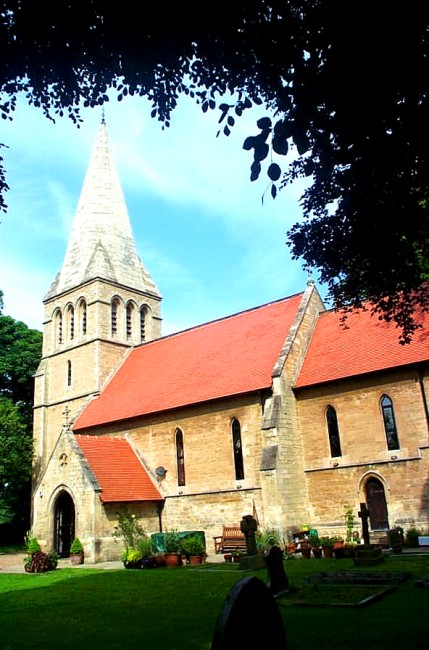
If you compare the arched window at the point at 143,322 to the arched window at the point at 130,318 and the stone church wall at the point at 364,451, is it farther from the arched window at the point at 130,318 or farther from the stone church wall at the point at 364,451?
the stone church wall at the point at 364,451

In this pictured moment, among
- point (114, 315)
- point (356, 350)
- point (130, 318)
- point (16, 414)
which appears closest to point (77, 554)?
point (356, 350)

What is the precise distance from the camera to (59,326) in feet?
121

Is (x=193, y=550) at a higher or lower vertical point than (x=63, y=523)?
lower

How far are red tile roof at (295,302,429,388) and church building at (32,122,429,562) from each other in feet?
0.22

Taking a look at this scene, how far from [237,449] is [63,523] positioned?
882cm

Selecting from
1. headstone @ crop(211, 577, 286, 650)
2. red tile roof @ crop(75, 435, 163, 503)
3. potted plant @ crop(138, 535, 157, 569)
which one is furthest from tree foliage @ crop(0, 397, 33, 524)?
headstone @ crop(211, 577, 286, 650)

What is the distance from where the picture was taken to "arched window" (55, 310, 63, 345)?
120 ft

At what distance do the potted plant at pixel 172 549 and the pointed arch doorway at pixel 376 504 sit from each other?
712 centimetres

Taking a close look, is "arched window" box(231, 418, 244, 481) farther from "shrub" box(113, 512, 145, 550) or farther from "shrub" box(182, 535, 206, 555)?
"shrub" box(113, 512, 145, 550)

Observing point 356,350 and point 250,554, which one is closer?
point 250,554

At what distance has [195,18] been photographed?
7281mm

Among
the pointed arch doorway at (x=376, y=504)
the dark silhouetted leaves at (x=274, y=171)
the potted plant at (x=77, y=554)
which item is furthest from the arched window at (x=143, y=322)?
the dark silhouetted leaves at (x=274, y=171)

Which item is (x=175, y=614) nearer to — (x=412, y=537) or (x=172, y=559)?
(x=172, y=559)

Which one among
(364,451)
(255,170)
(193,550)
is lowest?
(193,550)
